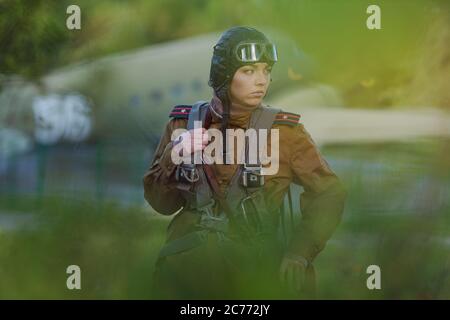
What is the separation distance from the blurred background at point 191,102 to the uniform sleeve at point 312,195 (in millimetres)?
89

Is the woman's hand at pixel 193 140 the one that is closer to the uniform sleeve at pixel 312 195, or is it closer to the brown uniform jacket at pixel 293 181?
the brown uniform jacket at pixel 293 181

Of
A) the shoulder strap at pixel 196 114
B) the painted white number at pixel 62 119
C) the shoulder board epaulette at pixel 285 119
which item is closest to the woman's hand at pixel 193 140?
the shoulder strap at pixel 196 114

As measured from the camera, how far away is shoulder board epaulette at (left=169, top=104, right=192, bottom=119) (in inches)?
191

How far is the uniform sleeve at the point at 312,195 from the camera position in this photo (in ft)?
15.7

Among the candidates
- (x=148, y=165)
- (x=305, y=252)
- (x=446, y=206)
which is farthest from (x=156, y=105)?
(x=446, y=206)

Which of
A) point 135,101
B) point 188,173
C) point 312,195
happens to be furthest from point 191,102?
point 312,195

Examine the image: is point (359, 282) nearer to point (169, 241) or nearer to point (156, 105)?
point (169, 241)

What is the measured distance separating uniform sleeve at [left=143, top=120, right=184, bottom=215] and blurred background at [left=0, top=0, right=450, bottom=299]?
68 millimetres

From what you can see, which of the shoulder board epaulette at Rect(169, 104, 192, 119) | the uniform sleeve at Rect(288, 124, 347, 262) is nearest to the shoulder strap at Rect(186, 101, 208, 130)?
the shoulder board epaulette at Rect(169, 104, 192, 119)

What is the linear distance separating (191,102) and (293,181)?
0.60 metres

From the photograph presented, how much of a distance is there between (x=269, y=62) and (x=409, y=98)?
2.31ft

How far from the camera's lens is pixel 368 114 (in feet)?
16.3

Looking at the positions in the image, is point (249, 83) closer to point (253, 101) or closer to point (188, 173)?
point (253, 101)

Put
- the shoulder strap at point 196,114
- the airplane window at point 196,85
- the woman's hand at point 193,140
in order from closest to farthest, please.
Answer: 1. the woman's hand at point 193,140
2. the shoulder strap at point 196,114
3. the airplane window at point 196,85
